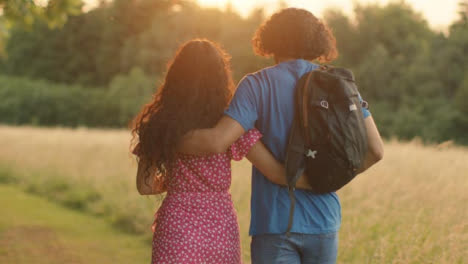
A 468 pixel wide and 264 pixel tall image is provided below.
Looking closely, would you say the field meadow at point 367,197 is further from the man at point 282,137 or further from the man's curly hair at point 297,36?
the man's curly hair at point 297,36

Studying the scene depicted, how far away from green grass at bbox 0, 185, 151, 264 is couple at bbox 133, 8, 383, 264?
4245 millimetres

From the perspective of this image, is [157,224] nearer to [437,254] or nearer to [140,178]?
[140,178]

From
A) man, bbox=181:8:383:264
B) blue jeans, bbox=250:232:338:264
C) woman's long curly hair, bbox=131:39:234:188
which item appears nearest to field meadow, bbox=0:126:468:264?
woman's long curly hair, bbox=131:39:234:188

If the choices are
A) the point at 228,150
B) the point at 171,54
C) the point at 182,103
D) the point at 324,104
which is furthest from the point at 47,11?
the point at 171,54

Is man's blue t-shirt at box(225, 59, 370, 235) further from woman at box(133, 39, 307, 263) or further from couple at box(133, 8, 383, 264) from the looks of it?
woman at box(133, 39, 307, 263)

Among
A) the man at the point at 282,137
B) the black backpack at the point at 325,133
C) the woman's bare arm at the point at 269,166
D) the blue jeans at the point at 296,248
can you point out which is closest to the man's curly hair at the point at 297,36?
the man at the point at 282,137

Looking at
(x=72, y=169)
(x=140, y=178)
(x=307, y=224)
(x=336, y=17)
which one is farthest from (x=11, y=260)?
(x=336, y=17)

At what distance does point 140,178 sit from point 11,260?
4.60 m

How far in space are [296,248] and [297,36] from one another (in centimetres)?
97

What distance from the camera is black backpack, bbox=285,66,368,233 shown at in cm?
285

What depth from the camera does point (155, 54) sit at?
163ft

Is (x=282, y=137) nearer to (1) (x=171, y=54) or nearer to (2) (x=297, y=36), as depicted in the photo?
(2) (x=297, y=36)

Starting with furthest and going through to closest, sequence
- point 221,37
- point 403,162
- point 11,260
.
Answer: point 221,37 < point 403,162 < point 11,260

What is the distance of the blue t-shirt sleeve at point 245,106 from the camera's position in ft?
9.70
